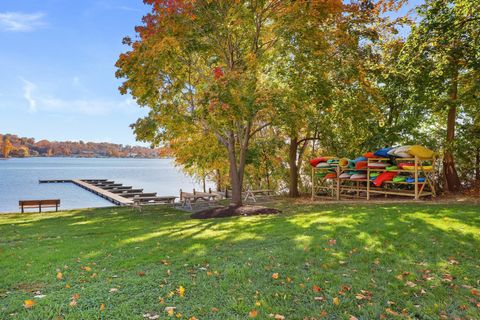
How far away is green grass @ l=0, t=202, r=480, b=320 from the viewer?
4.09m

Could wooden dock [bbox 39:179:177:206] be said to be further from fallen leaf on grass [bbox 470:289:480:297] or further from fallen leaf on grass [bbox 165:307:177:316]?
fallen leaf on grass [bbox 470:289:480:297]

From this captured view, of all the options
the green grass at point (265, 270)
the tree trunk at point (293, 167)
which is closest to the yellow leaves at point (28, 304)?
the green grass at point (265, 270)

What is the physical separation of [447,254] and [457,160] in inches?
459

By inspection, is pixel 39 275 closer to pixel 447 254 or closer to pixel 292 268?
pixel 292 268

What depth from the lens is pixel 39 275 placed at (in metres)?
5.45

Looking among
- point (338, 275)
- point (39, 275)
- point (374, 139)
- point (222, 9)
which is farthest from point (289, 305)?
point (374, 139)

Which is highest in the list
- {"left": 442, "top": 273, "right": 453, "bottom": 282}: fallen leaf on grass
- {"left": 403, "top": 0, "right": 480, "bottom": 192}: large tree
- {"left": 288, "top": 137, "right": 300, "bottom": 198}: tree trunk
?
{"left": 403, "top": 0, "right": 480, "bottom": 192}: large tree

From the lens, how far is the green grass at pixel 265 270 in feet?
13.4

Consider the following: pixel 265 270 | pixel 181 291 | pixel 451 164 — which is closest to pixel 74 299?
pixel 181 291

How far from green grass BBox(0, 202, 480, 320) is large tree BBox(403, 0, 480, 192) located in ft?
15.6

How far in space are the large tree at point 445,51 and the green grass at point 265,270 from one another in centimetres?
474

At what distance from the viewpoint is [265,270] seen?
211 inches

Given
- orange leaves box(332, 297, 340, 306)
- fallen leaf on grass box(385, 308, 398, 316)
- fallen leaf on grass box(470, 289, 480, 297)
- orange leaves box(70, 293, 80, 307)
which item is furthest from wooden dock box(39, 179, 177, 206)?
fallen leaf on grass box(470, 289, 480, 297)

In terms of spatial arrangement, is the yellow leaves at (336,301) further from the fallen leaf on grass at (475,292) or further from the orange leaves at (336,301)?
the fallen leaf on grass at (475,292)
